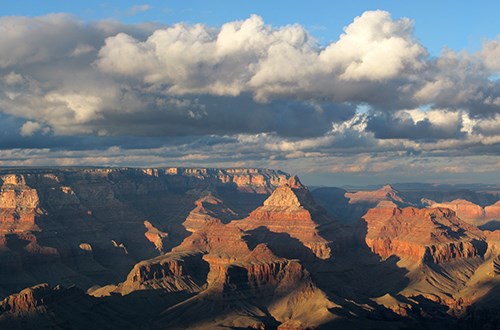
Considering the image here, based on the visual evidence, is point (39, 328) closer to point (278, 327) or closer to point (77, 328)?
point (77, 328)

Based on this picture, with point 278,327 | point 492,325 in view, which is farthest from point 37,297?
point 492,325

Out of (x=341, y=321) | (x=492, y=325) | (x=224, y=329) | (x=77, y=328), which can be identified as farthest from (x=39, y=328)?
(x=492, y=325)

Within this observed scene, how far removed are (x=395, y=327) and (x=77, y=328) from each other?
264 feet

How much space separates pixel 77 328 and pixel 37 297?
13584 mm

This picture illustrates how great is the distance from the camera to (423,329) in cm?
19862

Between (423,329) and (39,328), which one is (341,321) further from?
(39,328)

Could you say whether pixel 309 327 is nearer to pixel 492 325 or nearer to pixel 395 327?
pixel 395 327

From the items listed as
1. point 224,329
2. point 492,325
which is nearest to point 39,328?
point 224,329

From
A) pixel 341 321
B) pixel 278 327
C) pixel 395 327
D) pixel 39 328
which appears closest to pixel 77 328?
pixel 39 328

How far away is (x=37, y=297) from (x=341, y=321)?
258 ft

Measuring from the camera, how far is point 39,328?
191 metres

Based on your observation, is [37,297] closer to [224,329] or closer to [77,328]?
[77,328]

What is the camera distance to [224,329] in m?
198

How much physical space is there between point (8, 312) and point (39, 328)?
1119 cm
